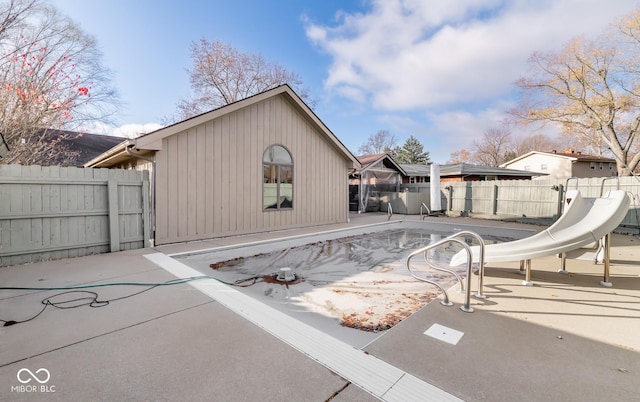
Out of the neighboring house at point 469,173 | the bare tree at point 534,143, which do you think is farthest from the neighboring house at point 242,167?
the bare tree at point 534,143

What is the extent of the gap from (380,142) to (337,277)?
36319 mm

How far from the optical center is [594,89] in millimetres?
16938

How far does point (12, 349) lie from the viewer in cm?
206

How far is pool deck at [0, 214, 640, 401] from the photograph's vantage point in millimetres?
1639

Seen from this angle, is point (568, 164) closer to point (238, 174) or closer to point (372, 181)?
point (372, 181)

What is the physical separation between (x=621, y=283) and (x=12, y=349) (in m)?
6.43

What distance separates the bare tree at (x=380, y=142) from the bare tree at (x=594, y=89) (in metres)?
18.9

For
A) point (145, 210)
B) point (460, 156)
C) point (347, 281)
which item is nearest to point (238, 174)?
point (145, 210)

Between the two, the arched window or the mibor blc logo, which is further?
the arched window

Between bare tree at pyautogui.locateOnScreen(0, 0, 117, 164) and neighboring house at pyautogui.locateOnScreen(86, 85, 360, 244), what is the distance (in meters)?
2.79

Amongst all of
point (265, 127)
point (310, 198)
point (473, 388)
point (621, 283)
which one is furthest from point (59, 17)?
point (621, 283)

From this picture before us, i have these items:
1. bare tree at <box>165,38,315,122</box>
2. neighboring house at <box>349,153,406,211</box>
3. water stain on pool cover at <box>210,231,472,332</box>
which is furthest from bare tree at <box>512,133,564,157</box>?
water stain on pool cover at <box>210,231,472,332</box>

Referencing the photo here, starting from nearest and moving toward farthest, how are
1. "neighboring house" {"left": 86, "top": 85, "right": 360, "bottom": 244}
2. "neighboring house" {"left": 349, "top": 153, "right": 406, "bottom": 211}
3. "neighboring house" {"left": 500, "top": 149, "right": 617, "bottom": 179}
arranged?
"neighboring house" {"left": 86, "top": 85, "right": 360, "bottom": 244}
"neighboring house" {"left": 349, "top": 153, "right": 406, "bottom": 211}
"neighboring house" {"left": 500, "top": 149, "right": 617, "bottom": 179}

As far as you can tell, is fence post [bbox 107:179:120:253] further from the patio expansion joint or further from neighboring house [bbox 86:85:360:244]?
the patio expansion joint
